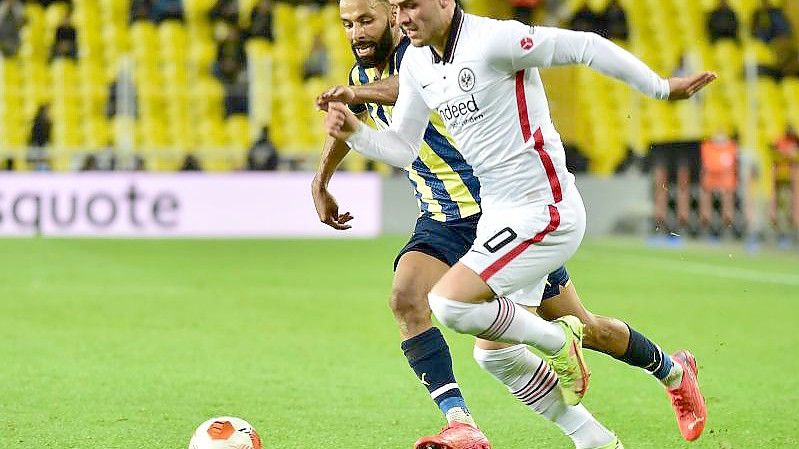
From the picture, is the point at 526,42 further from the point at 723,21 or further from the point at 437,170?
the point at 723,21

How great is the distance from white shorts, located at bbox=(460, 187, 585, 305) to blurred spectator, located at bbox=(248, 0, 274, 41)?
18.9 m

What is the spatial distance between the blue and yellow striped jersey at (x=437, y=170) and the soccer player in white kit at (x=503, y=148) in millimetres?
598

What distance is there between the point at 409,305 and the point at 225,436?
36.5 inches

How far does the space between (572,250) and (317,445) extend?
1.29 metres

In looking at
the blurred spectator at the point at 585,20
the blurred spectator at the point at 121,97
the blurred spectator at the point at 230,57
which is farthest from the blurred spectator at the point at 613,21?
the blurred spectator at the point at 121,97

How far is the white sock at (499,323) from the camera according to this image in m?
4.89

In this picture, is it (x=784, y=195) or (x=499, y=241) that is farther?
(x=784, y=195)

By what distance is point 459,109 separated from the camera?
5031 millimetres

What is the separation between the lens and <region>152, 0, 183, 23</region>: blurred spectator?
78.4 ft

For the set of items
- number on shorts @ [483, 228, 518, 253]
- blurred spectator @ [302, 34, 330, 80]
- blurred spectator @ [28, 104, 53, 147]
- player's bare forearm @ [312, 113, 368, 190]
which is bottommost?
blurred spectator @ [28, 104, 53, 147]

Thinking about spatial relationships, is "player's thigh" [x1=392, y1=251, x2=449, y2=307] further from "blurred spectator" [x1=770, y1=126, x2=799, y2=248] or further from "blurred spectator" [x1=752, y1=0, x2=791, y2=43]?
"blurred spectator" [x1=752, y1=0, x2=791, y2=43]

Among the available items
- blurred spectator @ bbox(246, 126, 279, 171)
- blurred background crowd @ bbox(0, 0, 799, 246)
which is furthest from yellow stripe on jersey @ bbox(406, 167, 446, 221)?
blurred spectator @ bbox(246, 126, 279, 171)

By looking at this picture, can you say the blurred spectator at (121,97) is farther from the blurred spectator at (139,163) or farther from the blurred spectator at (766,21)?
the blurred spectator at (766,21)

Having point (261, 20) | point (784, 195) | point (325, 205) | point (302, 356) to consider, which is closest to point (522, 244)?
point (325, 205)
